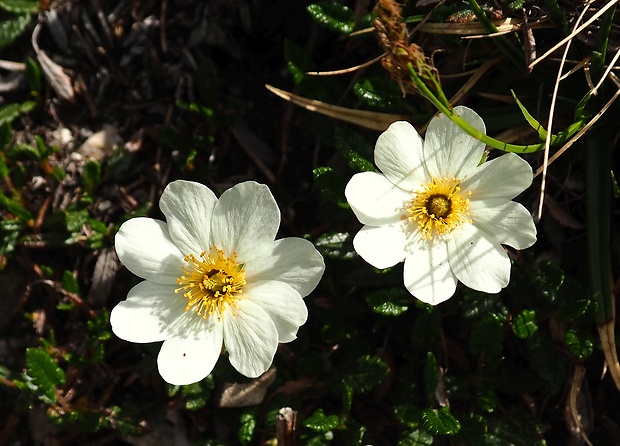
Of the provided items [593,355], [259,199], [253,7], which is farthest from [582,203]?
[253,7]

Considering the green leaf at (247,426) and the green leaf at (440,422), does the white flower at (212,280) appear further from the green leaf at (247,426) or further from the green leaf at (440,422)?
the green leaf at (440,422)

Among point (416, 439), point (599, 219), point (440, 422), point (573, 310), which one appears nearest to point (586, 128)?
point (599, 219)

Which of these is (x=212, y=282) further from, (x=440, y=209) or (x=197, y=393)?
(x=440, y=209)

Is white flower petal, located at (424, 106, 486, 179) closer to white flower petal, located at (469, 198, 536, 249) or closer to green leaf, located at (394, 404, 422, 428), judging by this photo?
white flower petal, located at (469, 198, 536, 249)

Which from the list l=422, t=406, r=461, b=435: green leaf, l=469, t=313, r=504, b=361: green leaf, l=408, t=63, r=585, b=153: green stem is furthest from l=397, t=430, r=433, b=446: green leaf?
l=408, t=63, r=585, b=153: green stem

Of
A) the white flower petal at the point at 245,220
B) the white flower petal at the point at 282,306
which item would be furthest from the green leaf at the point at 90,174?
the white flower petal at the point at 282,306

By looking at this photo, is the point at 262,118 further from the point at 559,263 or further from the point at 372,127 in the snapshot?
the point at 559,263
